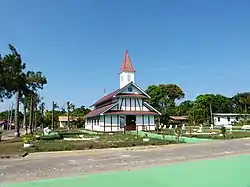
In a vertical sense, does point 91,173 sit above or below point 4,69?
below

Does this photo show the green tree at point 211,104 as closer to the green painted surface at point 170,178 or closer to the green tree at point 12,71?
the green tree at point 12,71

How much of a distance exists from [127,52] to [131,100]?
11.5m

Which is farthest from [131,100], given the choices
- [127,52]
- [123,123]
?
[127,52]

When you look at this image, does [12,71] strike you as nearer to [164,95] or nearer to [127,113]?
[127,113]

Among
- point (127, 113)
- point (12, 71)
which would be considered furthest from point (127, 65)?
point (12, 71)

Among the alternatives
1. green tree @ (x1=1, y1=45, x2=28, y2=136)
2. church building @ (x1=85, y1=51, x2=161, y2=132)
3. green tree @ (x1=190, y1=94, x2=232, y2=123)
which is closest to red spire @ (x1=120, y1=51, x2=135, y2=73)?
church building @ (x1=85, y1=51, x2=161, y2=132)

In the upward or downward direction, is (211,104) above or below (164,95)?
below

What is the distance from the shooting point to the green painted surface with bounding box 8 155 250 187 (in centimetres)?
712

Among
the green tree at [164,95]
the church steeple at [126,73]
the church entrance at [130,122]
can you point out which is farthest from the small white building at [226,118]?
the church entrance at [130,122]

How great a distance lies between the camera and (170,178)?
25.5ft

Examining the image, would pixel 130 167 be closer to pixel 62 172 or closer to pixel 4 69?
pixel 62 172

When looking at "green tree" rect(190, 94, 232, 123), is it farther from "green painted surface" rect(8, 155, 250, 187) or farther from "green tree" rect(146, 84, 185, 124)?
"green painted surface" rect(8, 155, 250, 187)

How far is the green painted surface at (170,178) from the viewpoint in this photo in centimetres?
712

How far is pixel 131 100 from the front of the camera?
39469 millimetres
